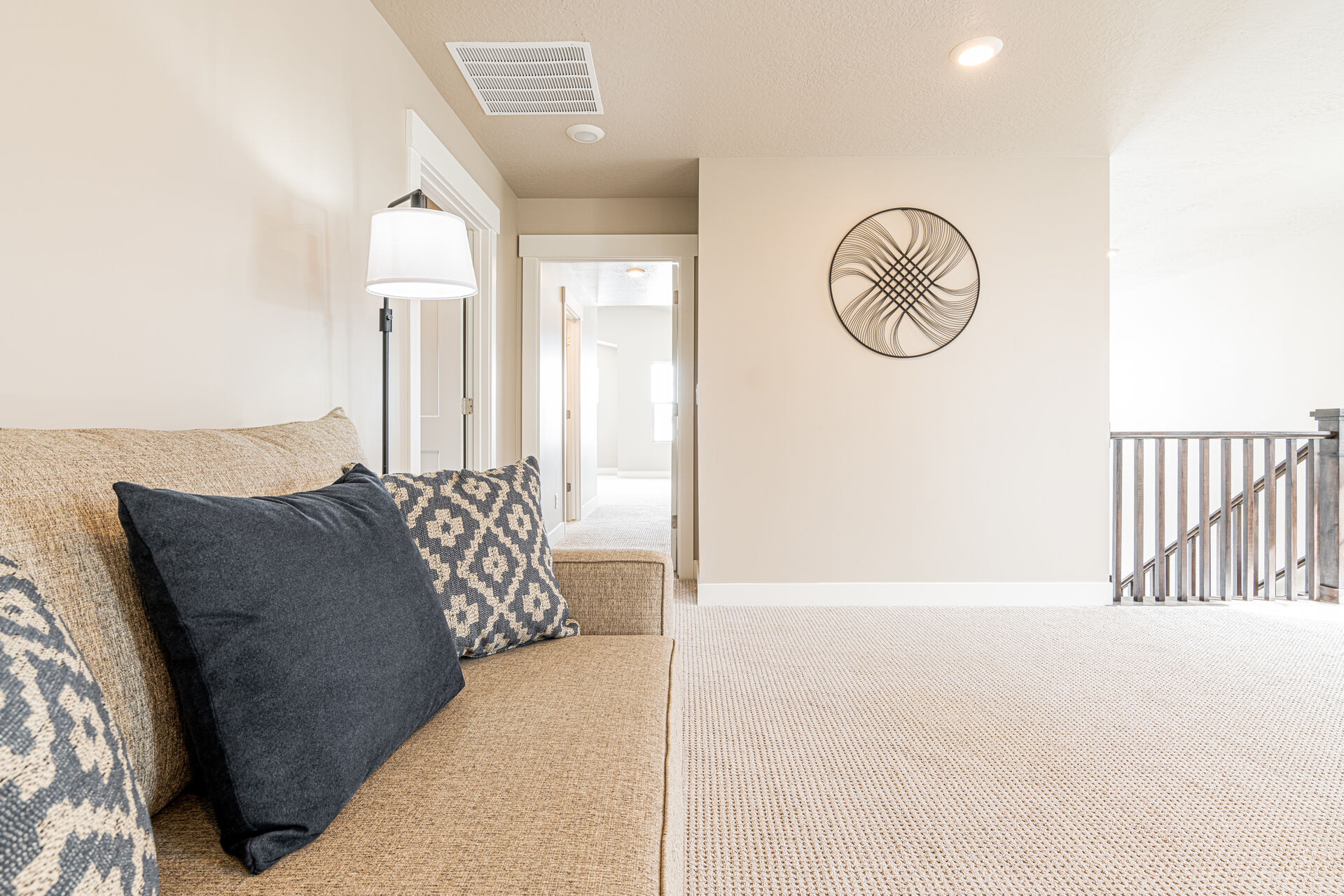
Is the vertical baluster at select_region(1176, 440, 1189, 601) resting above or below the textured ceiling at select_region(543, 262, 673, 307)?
below

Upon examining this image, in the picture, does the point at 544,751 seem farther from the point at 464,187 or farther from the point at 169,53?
the point at 464,187

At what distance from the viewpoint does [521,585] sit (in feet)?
4.45

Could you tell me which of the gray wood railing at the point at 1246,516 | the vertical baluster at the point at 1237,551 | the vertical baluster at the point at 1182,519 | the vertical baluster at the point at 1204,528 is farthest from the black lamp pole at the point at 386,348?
the vertical baluster at the point at 1237,551

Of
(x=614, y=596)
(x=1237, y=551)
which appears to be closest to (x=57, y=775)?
(x=614, y=596)

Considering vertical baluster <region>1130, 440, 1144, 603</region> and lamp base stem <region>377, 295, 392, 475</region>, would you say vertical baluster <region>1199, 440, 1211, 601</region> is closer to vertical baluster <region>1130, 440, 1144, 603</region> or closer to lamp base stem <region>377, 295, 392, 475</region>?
vertical baluster <region>1130, 440, 1144, 603</region>

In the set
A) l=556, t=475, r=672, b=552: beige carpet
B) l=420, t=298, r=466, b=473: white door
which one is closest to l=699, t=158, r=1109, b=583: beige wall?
l=556, t=475, r=672, b=552: beige carpet

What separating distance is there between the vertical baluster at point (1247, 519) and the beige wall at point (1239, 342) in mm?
1753

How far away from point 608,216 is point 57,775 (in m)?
3.96

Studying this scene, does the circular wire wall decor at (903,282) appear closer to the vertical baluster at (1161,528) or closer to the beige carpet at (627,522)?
the vertical baluster at (1161,528)

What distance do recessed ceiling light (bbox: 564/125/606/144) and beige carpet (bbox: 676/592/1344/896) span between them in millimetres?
2374

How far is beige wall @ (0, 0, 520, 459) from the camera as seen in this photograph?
3.43 ft

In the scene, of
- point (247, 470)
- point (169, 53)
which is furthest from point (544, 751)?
point (169, 53)

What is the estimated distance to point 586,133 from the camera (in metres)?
3.04

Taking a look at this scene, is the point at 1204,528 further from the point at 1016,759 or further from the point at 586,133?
the point at 586,133
